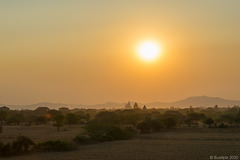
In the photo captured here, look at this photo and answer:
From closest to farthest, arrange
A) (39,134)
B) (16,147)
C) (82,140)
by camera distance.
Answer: (16,147) < (82,140) < (39,134)

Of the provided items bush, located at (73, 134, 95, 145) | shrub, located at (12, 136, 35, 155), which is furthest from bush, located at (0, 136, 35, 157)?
bush, located at (73, 134, 95, 145)

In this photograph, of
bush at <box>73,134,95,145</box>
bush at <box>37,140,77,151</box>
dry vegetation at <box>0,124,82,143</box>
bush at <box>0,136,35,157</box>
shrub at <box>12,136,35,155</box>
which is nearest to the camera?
bush at <box>0,136,35,157</box>

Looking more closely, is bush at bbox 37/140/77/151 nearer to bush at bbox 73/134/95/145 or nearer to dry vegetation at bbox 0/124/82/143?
bush at bbox 73/134/95/145

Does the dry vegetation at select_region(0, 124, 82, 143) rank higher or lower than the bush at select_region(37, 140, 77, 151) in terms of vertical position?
higher

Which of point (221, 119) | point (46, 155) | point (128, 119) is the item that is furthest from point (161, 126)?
point (46, 155)

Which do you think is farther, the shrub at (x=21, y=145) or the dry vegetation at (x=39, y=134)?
the dry vegetation at (x=39, y=134)

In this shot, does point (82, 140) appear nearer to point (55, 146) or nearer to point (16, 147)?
point (55, 146)

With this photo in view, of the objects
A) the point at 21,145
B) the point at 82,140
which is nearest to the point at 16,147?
the point at 21,145

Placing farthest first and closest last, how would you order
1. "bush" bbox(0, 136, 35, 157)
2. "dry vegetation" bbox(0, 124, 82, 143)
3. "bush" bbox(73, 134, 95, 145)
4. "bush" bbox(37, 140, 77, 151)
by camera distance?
"dry vegetation" bbox(0, 124, 82, 143) < "bush" bbox(73, 134, 95, 145) < "bush" bbox(37, 140, 77, 151) < "bush" bbox(0, 136, 35, 157)

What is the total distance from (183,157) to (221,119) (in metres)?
61.7

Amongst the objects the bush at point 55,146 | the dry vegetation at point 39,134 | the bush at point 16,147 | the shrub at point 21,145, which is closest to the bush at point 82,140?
the dry vegetation at point 39,134

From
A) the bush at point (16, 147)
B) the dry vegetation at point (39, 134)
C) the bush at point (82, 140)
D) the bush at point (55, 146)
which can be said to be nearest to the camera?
the bush at point (16, 147)

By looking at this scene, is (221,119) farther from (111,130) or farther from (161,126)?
(111,130)

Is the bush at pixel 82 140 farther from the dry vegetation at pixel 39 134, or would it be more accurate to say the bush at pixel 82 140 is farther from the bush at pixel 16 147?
the bush at pixel 16 147
